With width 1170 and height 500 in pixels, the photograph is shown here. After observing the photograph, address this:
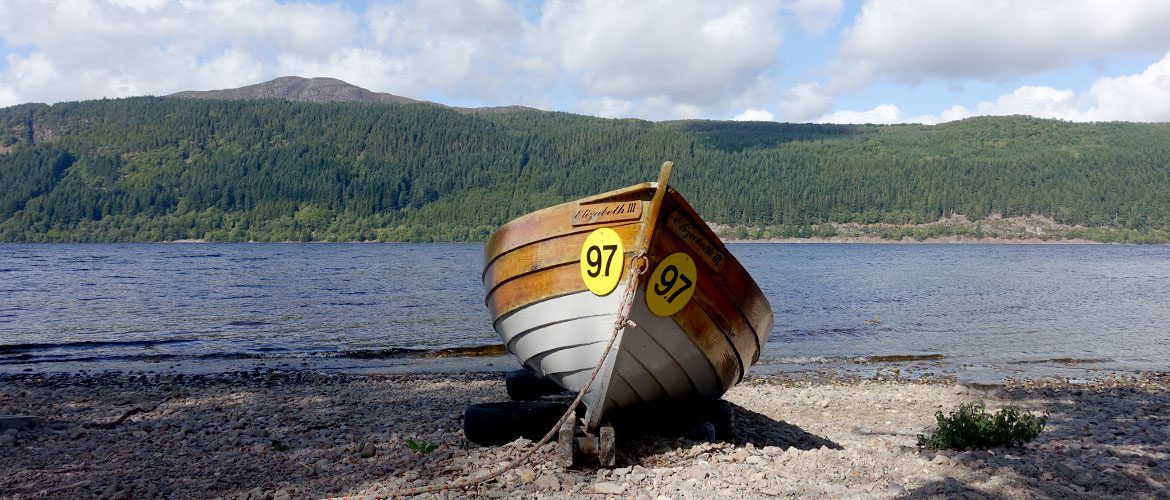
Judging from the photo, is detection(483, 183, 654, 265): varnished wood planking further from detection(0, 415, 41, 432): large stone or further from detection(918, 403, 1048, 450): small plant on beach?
detection(0, 415, 41, 432): large stone

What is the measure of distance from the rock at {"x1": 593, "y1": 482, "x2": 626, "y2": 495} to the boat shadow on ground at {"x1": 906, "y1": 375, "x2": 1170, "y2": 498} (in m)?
2.16

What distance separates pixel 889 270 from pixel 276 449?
193 ft

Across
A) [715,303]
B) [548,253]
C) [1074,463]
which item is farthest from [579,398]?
[1074,463]

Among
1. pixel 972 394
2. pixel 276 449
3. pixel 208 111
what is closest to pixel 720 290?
pixel 276 449

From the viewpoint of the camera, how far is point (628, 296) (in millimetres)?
6543

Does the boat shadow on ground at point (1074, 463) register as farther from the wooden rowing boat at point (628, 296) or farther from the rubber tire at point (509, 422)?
the rubber tire at point (509, 422)

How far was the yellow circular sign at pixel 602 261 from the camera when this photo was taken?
21.7ft

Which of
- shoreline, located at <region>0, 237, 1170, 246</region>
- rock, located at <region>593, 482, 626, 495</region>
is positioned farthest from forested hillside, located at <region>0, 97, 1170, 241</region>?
rock, located at <region>593, 482, 626, 495</region>

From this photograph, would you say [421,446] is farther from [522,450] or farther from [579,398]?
[579,398]

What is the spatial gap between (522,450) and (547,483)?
3.13 feet

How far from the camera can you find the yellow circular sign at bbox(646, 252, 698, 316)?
21.9 ft

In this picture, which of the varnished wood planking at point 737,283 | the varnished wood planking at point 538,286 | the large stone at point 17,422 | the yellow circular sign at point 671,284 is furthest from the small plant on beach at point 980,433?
the large stone at point 17,422

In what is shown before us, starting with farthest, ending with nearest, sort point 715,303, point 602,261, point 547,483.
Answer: point 715,303
point 602,261
point 547,483

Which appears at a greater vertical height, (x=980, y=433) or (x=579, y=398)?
(x=579, y=398)
